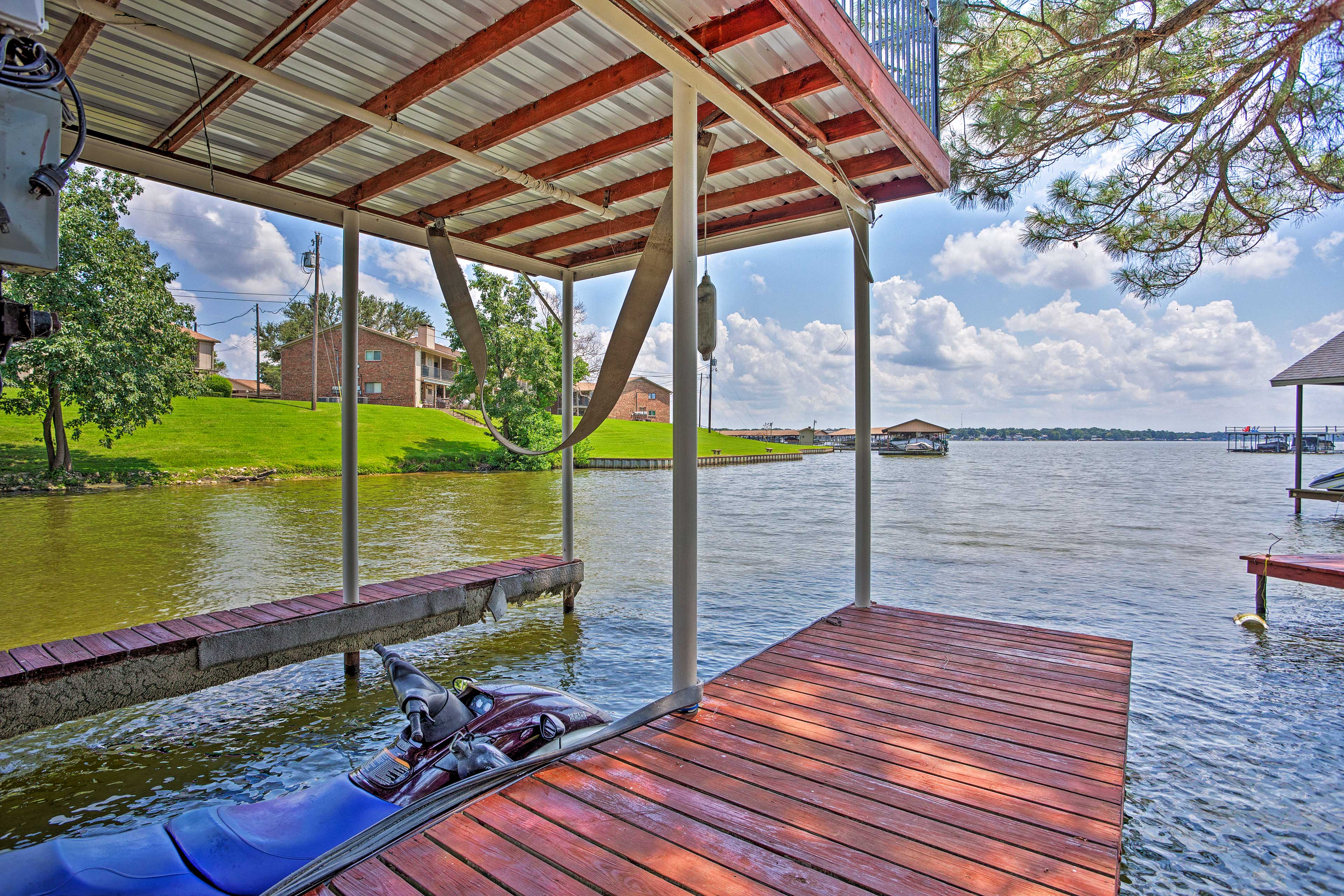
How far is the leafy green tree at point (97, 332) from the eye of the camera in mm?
16984

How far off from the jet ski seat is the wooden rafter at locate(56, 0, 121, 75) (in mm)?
2922

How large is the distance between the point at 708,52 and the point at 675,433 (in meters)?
1.54

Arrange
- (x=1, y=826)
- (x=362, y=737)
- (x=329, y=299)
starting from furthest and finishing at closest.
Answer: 1. (x=329, y=299)
2. (x=362, y=737)
3. (x=1, y=826)

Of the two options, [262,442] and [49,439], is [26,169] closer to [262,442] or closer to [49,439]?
[49,439]

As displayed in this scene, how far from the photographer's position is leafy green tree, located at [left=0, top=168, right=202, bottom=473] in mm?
16984

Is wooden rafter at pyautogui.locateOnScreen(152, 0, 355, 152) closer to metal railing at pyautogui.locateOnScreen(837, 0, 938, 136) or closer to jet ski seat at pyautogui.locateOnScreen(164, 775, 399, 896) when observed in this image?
metal railing at pyautogui.locateOnScreen(837, 0, 938, 136)

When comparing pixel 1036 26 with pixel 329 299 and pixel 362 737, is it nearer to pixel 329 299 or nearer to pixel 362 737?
pixel 362 737

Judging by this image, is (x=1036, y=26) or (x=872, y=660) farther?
(x=1036, y=26)

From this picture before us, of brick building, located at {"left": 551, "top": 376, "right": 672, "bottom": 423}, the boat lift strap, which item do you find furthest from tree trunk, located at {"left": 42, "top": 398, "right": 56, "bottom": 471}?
brick building, located at {"left": 551, "top": 376, "right": 672, "bottom": 423}

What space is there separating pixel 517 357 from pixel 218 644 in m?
25.7

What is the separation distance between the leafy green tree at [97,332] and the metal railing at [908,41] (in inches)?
773

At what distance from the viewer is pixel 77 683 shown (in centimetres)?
341

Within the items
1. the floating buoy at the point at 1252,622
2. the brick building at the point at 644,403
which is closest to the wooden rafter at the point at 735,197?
the floating buoy at the point at 1252,622

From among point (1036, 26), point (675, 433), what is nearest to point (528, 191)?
point (675, 433)
